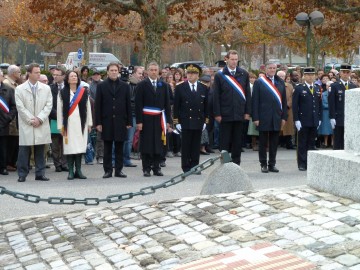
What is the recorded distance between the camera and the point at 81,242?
29.8ft

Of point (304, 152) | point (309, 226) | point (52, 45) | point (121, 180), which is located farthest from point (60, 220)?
point (52, 45)

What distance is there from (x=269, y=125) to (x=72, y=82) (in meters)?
3.56

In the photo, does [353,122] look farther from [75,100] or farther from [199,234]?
[75,100]

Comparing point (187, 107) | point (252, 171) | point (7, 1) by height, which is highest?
point (7, 1)

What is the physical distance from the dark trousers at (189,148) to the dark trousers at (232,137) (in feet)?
1.78

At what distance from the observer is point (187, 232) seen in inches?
345

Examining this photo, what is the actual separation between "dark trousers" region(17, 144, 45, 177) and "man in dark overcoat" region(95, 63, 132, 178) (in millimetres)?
1060

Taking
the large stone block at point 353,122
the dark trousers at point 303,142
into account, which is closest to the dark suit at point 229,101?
the dark trousers at point 303,142

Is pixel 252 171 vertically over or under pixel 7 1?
under

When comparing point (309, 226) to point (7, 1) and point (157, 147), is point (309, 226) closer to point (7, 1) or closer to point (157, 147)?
point (157, 147)

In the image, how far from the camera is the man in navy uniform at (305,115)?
634 inches

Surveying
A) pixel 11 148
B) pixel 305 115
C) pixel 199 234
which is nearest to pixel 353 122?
pixel 199 234

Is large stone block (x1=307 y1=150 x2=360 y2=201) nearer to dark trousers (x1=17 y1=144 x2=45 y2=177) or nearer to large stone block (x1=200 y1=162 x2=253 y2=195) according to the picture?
large stone block (x1=200 y1=162 x2=253 y2=195)

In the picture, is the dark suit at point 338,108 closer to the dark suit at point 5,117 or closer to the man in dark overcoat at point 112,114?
the man in dark overcoat at point 112,114
